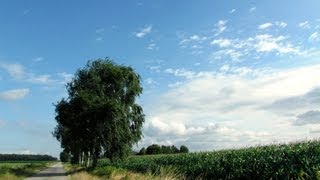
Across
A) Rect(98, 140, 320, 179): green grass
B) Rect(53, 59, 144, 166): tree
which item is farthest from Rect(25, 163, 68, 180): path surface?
Rect(98, 140, 320, 179): green grass

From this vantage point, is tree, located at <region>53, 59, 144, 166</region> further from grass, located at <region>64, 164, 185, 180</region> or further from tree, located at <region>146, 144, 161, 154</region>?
tree, located at <region>146, 144, 161, 154</region>

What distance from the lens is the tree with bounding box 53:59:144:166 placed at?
5303 cm

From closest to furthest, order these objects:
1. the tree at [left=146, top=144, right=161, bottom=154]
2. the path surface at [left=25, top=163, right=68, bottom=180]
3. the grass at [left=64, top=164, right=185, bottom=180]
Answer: the grass at [left=64, top=164, right=185, bottom=180] → the path surface at [left=25, top=163, right=68, bottom=180] → the tree at [left=146, top=144, right=161, bottom=154]

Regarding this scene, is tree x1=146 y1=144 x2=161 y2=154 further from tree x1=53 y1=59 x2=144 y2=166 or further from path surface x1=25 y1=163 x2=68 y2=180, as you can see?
tree x1=53 y1=59 x2=144 y2=166

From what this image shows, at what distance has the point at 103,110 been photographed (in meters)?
52.7

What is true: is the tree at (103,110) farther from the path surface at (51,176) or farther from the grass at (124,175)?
the grass at (124,175)

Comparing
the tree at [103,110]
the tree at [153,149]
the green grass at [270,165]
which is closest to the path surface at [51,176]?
the tree at [103,110]

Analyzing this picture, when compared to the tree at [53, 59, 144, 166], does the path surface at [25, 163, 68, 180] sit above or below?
below

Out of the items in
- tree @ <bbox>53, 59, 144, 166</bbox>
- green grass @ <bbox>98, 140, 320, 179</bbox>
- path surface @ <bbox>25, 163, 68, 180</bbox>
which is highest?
tree @ <bbox>53, 59, 144, 166</bbox>

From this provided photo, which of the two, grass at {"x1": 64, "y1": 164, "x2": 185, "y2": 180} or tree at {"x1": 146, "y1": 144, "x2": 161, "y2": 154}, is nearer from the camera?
grass at {"x1": 64, "y1": 164, "x2": 185, "y2": 180}

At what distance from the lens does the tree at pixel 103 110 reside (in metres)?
Answer: 53.0

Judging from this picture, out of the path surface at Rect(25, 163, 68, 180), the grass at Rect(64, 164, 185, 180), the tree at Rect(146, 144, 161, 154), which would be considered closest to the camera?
the grass at Rect(64, 164, 185, 180)

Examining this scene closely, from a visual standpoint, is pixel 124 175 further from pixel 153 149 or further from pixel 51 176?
pixel 153 149

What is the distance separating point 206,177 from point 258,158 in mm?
4674
